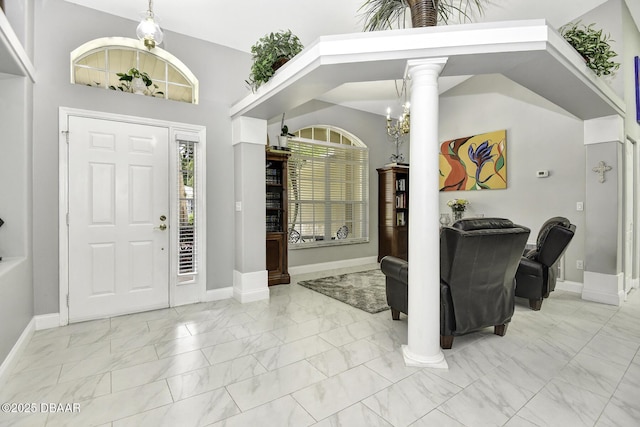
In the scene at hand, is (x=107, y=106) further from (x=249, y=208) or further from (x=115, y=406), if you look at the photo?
(x=115, y=406)

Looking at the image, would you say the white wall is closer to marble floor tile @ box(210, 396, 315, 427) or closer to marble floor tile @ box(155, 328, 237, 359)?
marble floor tile @ box(210, 396, 315, 427)

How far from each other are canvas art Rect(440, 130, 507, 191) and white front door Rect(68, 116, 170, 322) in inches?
195

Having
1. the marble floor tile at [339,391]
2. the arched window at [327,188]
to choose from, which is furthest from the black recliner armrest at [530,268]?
the arched window at [327,188]

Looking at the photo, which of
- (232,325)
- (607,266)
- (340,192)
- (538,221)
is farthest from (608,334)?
(340,192)

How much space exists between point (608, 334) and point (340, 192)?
4338 mm

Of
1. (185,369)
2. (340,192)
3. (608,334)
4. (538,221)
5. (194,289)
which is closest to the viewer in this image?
(185,369)

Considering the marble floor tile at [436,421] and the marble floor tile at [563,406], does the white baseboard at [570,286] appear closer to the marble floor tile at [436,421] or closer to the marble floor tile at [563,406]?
the marble floor tile at [563,406]

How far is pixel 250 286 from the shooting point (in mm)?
3920

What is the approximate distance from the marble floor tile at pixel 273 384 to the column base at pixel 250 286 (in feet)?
5.57

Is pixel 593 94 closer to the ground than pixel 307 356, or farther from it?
farther from it

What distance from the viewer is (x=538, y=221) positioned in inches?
187

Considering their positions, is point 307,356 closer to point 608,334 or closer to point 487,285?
point 487,285

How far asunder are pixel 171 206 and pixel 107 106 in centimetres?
124

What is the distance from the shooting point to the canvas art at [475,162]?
5.18 meters
